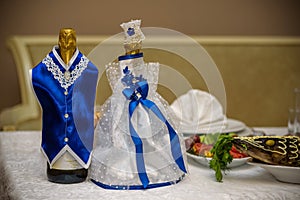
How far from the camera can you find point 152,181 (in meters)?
1.24

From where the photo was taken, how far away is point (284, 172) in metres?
1.27

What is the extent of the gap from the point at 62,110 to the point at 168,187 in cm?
31

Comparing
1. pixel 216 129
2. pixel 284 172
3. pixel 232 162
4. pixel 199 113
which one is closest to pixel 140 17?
pixel 199 113

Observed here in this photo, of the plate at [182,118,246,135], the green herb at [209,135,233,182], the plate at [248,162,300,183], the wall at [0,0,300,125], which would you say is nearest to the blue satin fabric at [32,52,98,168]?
the green herb at [209,135,233,182]

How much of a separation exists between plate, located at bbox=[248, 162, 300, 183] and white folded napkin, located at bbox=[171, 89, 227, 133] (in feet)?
1.54

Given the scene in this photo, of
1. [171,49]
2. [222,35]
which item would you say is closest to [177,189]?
[171,49]

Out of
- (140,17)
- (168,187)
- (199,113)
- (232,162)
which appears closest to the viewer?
(168,187)

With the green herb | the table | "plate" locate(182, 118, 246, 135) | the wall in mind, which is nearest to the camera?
the table

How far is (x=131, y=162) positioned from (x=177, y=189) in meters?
0.12

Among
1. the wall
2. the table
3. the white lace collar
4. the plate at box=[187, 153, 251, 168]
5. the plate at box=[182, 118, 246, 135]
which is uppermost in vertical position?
the wall

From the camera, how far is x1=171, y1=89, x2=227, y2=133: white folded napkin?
1.79 m

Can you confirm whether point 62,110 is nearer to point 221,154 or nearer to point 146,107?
point 146,107

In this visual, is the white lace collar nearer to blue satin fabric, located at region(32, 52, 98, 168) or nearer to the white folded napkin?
blue satin fabric, located at region(32, 52, 98, 168)

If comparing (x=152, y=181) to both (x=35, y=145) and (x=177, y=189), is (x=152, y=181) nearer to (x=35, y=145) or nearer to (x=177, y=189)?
(x=177, y=189)
